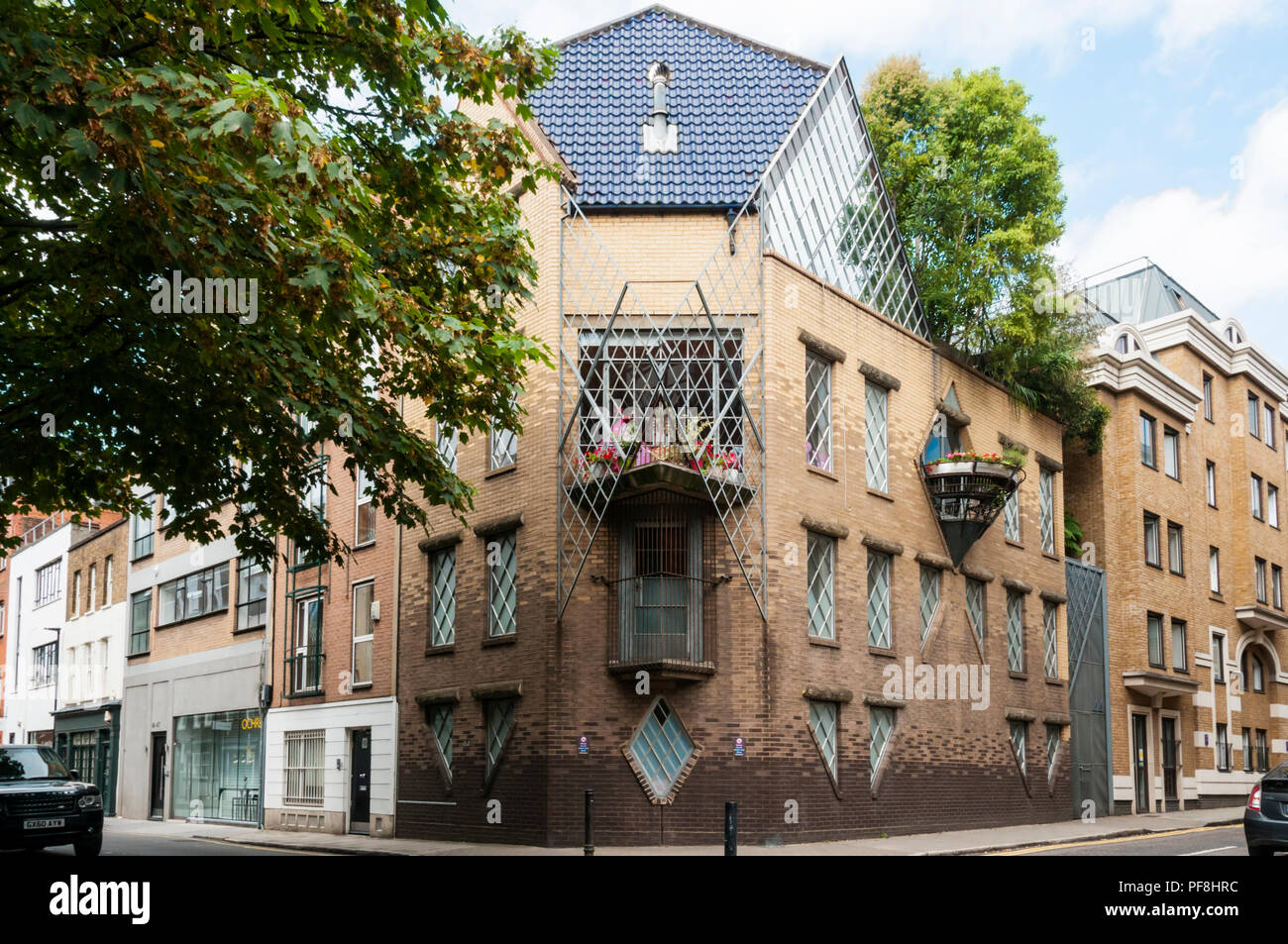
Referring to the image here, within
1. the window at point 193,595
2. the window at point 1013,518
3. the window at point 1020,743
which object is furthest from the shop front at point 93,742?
the window at point 1013,518

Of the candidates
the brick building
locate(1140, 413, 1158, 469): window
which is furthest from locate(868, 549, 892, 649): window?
locate(1140, 413, 1158, 469): window

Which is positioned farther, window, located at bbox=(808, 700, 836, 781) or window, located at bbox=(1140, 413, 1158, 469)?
window, located at bbox=(1140, 413, 1158, 469)

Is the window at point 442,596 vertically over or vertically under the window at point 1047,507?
under

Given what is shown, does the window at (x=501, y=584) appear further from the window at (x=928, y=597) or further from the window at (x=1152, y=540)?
the window at (x=1152, y=540)

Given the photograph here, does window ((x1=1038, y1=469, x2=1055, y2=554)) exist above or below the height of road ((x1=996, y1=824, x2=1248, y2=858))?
above

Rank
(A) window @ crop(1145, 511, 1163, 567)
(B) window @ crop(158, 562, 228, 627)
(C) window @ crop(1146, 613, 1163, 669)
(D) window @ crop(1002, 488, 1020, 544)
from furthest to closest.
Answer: (A) window @ crop(1145, 511, 1163, 567), (C) window @ crop(1146, 613, 1163, 669), (B) window @ crop(158, 562, 228, 627), (D) window @ crop(1002, 488, 1020, 544)

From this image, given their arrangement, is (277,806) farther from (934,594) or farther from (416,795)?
(934,594)

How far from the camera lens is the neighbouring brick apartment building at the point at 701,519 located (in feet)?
67.4

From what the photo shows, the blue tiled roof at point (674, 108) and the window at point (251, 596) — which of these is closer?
the blue tiled roof at point (674, 108)

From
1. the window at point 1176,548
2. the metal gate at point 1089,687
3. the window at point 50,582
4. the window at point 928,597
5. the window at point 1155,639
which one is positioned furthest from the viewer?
the window at point 50,582

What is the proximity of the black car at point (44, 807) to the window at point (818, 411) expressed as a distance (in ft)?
42.7

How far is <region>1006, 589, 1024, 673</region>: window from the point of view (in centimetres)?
2850

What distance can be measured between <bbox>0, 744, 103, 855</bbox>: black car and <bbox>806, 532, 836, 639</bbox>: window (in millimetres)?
11845

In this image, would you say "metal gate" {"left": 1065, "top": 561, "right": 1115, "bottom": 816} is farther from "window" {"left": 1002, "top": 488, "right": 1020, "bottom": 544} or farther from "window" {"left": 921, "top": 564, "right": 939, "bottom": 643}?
"window" {"left": 921, "top": 564, "right": 939, "bottom": 643}
